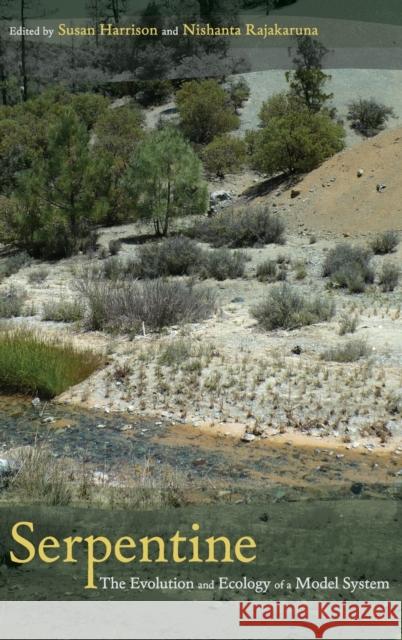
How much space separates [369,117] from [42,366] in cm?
Answer: 3056

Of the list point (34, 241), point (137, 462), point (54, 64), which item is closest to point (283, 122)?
point (34, 241)

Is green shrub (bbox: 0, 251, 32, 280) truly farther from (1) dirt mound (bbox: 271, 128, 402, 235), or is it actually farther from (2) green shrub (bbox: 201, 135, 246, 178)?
(2) green shrub (bbox: 201, 135, 246, 178)

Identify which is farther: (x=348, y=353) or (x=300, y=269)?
(x=300, y=269)

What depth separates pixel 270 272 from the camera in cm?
1800

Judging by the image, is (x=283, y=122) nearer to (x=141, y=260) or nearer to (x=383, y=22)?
(x=141, y=260)

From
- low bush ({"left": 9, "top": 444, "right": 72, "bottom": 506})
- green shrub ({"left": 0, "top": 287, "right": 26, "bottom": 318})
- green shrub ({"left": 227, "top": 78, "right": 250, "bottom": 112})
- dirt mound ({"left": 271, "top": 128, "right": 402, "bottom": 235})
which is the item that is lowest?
green shrub ({"left": 0, "top": 287, "right": 26, "bottom": 318})

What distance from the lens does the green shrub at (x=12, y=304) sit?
47.9ft

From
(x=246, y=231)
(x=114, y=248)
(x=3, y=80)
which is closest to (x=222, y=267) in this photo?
(x=246, y=231)

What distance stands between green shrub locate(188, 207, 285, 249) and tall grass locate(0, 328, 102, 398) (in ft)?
39.4

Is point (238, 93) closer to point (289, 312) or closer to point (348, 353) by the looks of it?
point (289, 312)

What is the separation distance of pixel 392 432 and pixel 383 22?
4831 cm

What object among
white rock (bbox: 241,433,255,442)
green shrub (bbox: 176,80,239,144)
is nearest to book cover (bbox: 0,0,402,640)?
white rock (bbox: 241,433,255,442)

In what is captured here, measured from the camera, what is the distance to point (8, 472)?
6891 mm

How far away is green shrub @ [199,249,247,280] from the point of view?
59.6 ft
